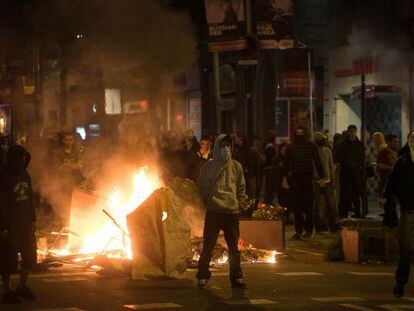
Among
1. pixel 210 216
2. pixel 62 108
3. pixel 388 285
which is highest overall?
pixel 62 108

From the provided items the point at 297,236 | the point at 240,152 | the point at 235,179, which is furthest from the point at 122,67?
the point at 235,179

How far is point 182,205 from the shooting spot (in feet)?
46.8

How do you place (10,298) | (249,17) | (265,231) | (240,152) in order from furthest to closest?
(240,152), (249,17), (265,231), (10,298)

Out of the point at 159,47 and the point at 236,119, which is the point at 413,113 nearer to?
the point at 159,47

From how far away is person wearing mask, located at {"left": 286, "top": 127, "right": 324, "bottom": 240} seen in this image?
15.8 m

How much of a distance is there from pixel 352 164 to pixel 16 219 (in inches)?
375

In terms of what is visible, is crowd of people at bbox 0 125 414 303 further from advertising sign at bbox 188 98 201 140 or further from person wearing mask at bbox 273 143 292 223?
advertising sign at bbox 188 98 201 140

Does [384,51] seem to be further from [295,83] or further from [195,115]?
[195,115]

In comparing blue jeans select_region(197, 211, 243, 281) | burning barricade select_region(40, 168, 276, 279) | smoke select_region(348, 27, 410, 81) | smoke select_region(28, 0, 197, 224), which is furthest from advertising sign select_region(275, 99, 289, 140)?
blue jeans select_region(197, 211, 243, 281)

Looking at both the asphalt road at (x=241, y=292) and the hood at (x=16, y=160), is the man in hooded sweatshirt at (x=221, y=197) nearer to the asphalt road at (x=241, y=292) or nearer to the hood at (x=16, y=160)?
the asphalt road at (x=241, y=292)

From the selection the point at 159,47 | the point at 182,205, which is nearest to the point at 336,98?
the point at 159,47

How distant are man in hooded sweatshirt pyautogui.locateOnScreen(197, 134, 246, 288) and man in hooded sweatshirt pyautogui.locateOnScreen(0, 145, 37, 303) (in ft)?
6.42

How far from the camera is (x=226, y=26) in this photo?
18.2 metres

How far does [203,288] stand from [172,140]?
23.6ft
